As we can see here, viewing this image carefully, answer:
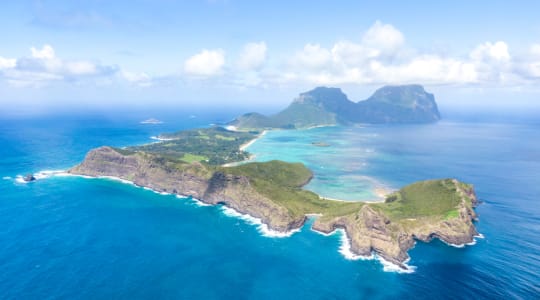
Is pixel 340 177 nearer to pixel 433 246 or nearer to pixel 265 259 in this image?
pixel 433 246

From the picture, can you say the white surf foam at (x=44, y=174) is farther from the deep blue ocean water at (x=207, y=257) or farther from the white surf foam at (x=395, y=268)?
the white surf foam at (x=395, y=268)

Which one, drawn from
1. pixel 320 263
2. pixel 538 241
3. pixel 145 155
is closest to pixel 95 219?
pixel 145 155

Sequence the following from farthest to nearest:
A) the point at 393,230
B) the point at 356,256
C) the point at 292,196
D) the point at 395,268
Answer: the point at 292,196 < the point at 393,230 < the point at 356,256 < the point at 395,268

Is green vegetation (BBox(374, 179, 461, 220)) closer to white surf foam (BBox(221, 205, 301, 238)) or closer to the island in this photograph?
the island

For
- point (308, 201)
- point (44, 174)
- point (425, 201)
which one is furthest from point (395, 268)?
point (44, 174)

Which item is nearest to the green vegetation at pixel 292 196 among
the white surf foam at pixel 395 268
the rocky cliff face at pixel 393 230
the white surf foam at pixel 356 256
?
the white surf foam at pixel 356 256

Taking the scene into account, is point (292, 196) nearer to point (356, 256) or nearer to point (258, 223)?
point (258, 223)
